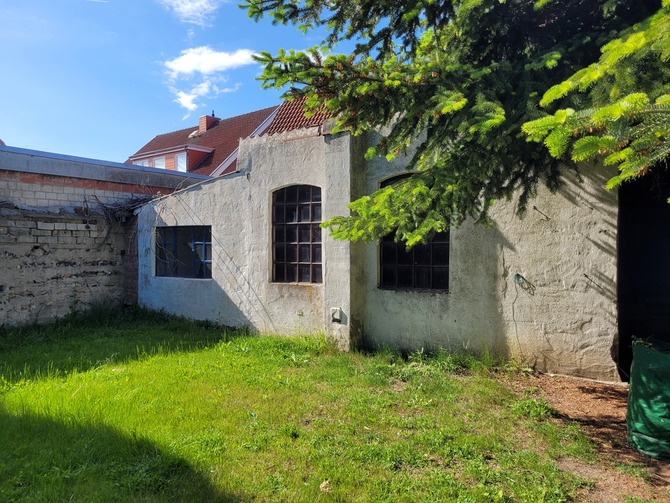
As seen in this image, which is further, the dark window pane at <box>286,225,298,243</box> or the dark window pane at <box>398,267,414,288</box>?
the dark window pane at <box>286,225,298,243</box>

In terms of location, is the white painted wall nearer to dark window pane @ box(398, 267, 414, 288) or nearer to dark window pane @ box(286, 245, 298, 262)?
dark window pane @ box(398, 267, 414, 288)

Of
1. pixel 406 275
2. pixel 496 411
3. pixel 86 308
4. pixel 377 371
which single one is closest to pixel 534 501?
pixel 496 411

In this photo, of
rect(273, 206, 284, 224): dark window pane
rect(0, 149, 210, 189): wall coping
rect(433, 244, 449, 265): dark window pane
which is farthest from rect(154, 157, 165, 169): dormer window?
rect(433, 244, 449, 265): dark window pane

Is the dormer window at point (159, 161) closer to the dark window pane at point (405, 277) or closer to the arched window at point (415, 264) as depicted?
the arched window at point (415, 264)

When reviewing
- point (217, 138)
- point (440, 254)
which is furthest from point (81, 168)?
point (217, 138)

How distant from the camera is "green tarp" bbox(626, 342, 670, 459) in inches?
143

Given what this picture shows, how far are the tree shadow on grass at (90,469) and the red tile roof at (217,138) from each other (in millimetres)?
19046

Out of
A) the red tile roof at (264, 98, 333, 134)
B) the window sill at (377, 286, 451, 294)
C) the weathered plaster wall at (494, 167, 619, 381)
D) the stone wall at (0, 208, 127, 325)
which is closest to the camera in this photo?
the weathered plaster wall at (494, 167, 619, 381)

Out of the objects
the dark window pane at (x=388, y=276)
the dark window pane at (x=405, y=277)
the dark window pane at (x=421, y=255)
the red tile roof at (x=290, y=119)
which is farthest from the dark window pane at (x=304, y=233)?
the red tile roof at (x=290, y=119)

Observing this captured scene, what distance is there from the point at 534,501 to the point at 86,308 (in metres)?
10.3

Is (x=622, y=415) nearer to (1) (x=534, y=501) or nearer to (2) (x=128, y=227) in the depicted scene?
(1) (x=534, y=501)

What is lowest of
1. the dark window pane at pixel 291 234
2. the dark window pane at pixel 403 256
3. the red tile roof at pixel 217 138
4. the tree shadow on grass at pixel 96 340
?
the tree shadow on grass at pixel 96 340

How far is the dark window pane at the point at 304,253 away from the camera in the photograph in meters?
7.98

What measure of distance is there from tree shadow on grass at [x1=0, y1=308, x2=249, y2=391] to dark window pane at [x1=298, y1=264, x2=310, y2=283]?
159cm
